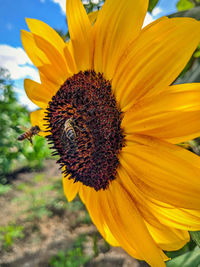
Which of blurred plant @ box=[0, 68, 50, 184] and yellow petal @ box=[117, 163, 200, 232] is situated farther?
blurred plant @ box=[0, 68, 50, 184]

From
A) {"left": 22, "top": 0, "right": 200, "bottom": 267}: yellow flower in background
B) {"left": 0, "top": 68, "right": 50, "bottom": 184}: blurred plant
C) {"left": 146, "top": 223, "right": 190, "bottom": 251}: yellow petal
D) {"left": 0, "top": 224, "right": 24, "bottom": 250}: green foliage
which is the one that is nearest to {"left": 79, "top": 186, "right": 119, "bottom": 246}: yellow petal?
{"left": 22, "top": 0, "right": 200, "bottom": 267}: yellow flower in background

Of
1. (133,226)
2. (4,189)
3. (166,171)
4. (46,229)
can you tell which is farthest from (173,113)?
(4,189)

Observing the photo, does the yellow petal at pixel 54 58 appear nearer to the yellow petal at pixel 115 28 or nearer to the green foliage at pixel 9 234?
the yellow petal at pixel 115 28

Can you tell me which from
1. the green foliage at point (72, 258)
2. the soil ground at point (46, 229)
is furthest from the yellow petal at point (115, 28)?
the green foliage at point (72, 258)

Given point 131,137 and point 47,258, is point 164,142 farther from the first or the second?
point 47,258

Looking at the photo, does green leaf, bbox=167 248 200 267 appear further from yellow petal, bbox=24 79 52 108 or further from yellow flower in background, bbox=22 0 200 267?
yellow petal, bbox=24 79 52 108

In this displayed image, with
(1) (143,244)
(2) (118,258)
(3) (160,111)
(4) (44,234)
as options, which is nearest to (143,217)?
(1) (143,244)
